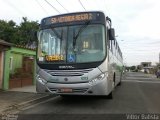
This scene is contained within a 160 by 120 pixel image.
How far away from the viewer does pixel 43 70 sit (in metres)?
11.4

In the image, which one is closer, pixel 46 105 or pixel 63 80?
pixel 63 80

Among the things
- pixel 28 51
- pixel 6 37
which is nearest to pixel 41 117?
pixel 28 51

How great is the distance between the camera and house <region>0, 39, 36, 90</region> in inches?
674

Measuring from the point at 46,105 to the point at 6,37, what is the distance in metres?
34.5

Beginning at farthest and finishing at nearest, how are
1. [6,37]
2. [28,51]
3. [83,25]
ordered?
[6,37] → [28,51] → [83,25]

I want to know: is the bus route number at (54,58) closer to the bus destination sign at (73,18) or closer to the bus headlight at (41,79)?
the bus headlight at (41,79)

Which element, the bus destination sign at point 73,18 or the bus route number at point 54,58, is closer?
the bus route number at point 54,58

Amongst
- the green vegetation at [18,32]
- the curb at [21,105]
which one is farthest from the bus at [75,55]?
the green vegetation at [18,32]

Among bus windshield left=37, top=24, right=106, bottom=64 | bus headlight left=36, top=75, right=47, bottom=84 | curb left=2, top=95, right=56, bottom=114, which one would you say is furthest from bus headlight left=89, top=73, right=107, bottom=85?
curb left=2, top=95, right=56, bottom=114

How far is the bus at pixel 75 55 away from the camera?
35.3 feet

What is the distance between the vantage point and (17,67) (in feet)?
66.8

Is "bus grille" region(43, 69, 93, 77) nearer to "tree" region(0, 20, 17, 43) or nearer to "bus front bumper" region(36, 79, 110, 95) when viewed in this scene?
"bus front bumper" region(36, 79, 110, 95)

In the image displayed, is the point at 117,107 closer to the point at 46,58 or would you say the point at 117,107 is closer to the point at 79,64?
the point at 79,64

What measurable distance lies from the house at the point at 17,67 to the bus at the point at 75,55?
19.5 ft
